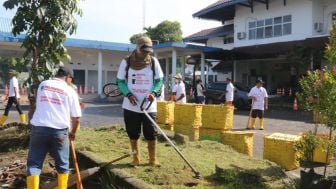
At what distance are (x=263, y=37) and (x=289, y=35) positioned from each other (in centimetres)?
251

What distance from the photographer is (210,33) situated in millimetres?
39594

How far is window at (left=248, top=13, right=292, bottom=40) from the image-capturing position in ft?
92.2

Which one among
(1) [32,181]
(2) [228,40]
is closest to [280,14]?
(2) [228,40]

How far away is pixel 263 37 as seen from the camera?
98.6ft

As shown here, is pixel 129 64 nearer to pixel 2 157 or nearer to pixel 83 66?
pixel 2 157

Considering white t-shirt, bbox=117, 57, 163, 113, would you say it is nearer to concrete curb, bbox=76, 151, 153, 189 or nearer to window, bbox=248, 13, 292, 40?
concrete curb, bbox=76, 151, 153, 189

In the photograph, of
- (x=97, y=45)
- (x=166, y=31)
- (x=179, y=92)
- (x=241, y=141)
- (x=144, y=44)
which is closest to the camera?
(x=144, y=44)

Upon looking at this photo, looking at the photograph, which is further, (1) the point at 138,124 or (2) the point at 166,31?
(2) the point at 166,31

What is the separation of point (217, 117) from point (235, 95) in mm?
15246

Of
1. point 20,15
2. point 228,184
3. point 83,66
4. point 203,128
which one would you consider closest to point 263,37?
point 83,66

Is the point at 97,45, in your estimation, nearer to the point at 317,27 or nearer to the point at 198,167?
the point at 317,27

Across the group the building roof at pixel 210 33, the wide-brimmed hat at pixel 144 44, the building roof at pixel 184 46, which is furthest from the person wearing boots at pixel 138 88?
the building roof at pixel 210 33

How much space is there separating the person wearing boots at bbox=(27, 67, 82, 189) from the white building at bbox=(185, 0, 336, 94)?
20.5 m

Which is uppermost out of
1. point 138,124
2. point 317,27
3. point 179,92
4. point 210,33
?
point 210,33
